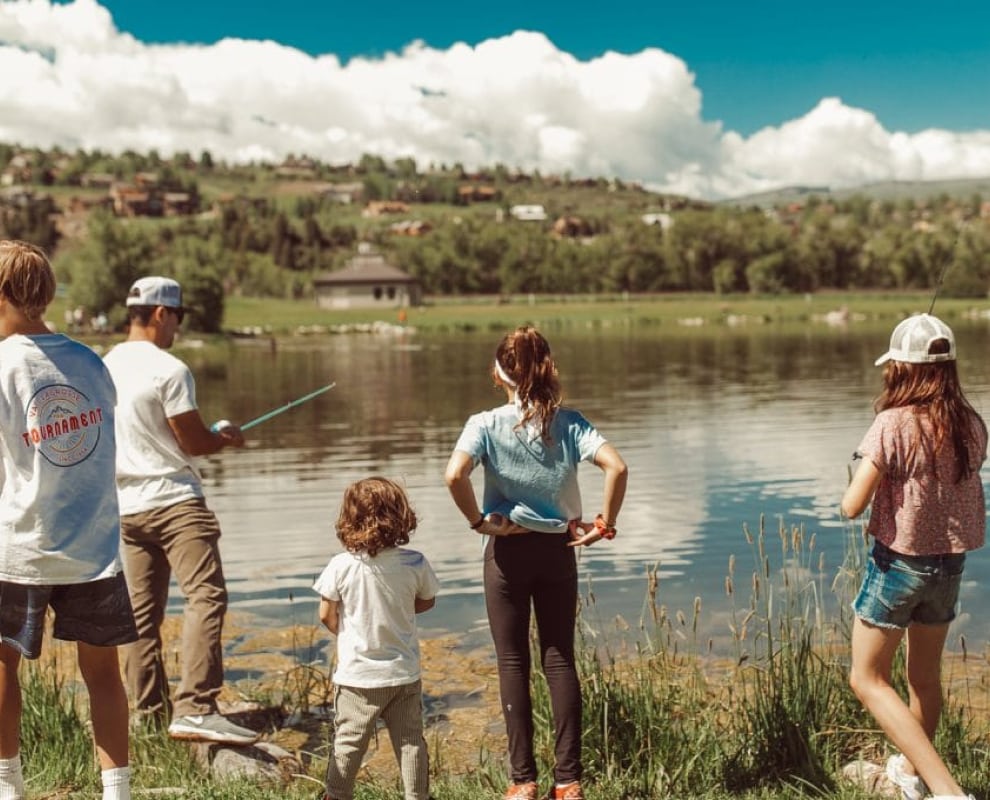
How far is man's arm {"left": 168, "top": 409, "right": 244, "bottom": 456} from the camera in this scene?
5.46 meters

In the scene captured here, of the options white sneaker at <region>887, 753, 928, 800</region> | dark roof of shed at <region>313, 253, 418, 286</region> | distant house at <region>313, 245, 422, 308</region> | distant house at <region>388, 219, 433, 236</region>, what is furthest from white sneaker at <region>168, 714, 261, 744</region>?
distant house at <region>388, 219, 433, 236</region>

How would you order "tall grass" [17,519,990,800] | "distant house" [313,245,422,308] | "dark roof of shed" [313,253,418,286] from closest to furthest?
"tall grass" [17,519,990,800], "distant house" [313,245,422,308], "dark roof of shed" [313,253,418,286]

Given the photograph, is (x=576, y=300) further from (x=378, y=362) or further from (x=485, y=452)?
(x=485, y=452)

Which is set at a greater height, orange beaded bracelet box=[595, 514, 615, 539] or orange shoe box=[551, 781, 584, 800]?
orange beaded bracelet box=[595, 514, 615, 539]

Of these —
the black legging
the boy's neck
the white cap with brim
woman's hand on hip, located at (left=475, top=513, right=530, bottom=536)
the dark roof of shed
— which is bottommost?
the black legging

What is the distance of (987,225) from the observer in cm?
12194

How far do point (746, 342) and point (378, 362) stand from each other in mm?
19362

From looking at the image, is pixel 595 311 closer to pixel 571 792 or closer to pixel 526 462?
pixel 526 462

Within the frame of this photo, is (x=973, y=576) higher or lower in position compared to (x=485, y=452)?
lower

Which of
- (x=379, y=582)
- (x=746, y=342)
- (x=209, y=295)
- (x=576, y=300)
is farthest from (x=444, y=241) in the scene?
(x=379, y=582)

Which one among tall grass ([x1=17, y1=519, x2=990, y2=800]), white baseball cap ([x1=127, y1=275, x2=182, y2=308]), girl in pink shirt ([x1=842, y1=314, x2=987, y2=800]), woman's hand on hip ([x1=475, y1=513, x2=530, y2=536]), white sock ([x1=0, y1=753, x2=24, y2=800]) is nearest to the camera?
girl in pink shirt ([x1=842, y1=314, x2=987, y2=800])

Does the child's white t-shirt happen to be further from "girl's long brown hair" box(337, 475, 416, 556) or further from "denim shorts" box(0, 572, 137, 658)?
"denim shorts" box(0, 572, 137, 658)

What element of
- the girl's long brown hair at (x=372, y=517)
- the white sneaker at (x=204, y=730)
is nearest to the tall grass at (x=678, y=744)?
the white sneaker at (x=204, y=730)

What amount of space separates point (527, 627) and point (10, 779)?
6.75ft
